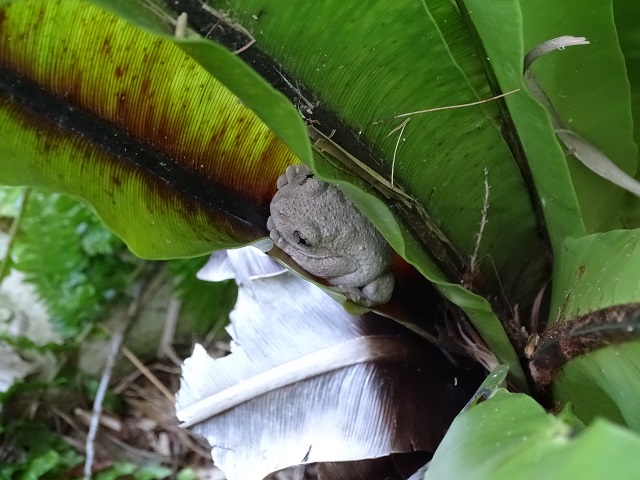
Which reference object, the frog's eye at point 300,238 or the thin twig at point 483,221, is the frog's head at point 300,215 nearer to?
the frog's eye at point 300,238

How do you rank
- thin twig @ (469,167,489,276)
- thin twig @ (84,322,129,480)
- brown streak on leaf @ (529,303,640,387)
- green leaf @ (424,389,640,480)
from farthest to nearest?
thin twig @ (84,322,129,480), thin twig @ (469,167,489,276), brown streak on leaf @ (529,303,640,387), green leaf @ (424,389,640,480)

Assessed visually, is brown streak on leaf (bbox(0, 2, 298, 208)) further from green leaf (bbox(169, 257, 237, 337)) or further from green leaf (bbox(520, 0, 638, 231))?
green leaf (bbox(169, 257, 237, 337))

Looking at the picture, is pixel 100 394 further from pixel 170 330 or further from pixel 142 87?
pixel 142 87

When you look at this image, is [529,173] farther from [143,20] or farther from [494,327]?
[143,20]

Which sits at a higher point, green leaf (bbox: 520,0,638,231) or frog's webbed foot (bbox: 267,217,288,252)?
green leaf (bbox: 520,0,638,231)

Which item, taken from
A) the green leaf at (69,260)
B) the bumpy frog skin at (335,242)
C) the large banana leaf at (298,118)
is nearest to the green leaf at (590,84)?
the large banana leaf at (298,118)

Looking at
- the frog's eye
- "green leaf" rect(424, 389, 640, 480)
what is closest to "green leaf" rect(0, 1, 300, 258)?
the frog's eye

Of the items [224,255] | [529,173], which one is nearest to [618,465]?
[529,173]
